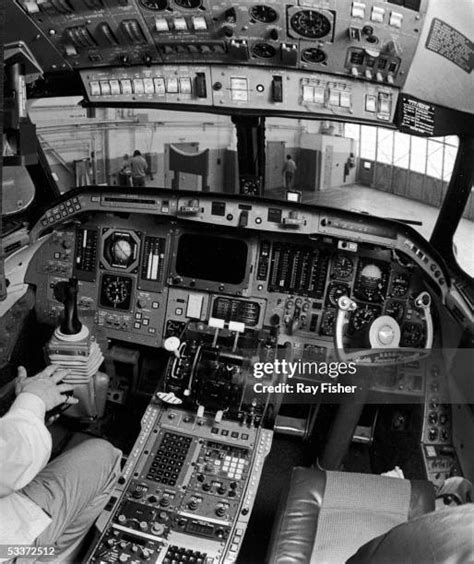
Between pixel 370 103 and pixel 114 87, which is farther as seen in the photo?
pixel 114 87

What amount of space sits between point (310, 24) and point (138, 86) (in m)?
0.94

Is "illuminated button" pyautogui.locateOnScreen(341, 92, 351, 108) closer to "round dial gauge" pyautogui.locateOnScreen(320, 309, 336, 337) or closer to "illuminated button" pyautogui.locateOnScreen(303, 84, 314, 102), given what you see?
"illuminated button" pyautogui.locateOnScreen(303, 84, 314, 102)

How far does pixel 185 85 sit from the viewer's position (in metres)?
2.98

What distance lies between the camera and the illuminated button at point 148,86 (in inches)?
118

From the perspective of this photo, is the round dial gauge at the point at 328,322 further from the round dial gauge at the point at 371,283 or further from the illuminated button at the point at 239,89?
the illuminated button at the point at 239,89

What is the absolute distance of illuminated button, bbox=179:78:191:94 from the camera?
9.73 ft

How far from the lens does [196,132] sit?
5387 mm

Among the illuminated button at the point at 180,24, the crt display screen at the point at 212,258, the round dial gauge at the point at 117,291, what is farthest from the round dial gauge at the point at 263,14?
the round dial gauge at the point at 117,291

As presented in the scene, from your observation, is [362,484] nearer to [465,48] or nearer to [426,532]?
[426,532]

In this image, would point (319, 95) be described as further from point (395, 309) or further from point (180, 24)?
point (395, 309)

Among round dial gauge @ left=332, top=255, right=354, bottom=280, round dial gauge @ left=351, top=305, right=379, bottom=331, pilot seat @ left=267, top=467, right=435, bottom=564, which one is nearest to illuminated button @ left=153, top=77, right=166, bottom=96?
round dial gauge @ left=332, top=255, right=354, bottom=280

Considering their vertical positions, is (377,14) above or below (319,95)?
above

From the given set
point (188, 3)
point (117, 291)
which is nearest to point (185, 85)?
point (188, 3)

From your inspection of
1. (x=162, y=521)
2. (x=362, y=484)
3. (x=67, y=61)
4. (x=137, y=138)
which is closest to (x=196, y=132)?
(x=137, y=138)
